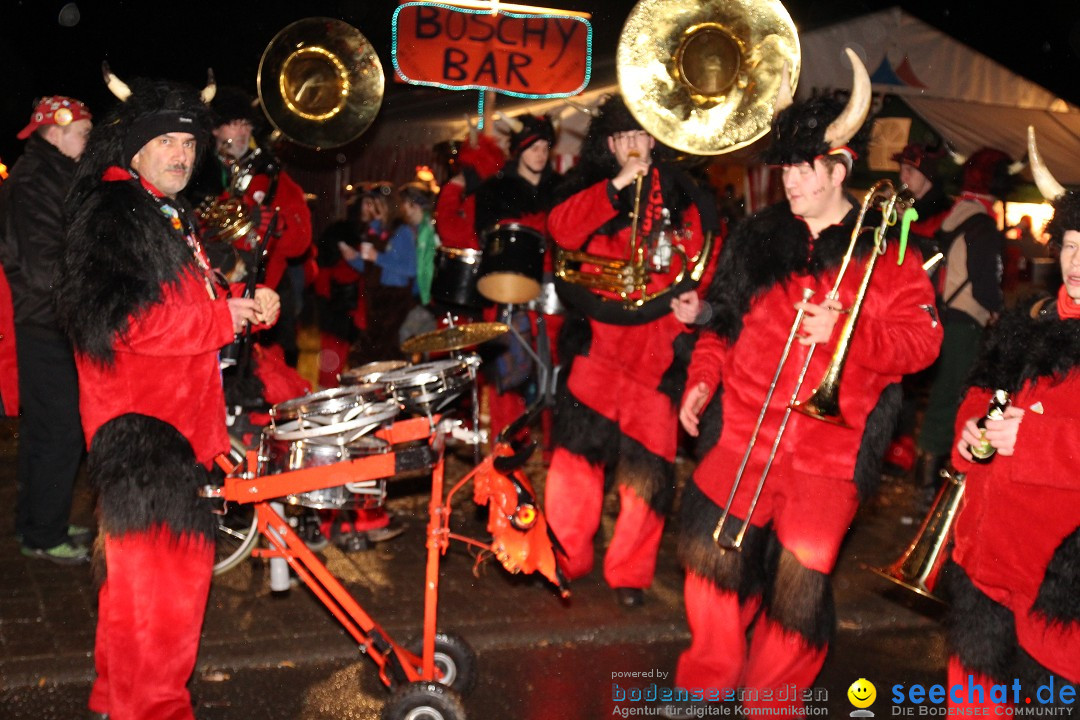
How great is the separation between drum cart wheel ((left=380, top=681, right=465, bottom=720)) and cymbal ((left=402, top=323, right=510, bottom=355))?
1204mm

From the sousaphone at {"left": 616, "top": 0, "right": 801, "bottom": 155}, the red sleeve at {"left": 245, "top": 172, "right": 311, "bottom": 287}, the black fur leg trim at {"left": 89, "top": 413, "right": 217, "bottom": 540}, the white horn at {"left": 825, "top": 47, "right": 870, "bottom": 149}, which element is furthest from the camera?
the red sleeve at {"left": 245, "top": 172, "right": 311, "bottom": 287}

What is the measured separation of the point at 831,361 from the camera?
3.73 metres

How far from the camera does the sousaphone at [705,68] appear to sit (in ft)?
16.2

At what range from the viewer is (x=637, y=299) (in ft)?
17.3

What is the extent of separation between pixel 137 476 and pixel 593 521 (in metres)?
2.58

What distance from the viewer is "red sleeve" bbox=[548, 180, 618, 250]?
5164mm

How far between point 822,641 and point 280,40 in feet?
18.1

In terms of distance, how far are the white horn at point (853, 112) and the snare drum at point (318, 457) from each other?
196cm

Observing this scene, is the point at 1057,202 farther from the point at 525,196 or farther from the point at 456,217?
the point at 456,217

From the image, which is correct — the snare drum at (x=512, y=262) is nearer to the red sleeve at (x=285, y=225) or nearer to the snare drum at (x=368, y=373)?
the red sleeve at (x=285, y=225)

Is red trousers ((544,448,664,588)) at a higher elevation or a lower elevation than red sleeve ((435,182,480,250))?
lower

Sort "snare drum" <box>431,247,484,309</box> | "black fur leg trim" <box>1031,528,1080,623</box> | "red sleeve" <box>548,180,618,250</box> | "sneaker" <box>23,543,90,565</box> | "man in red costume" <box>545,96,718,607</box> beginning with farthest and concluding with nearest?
"snare drum" <box>431,247,484,309</box> < "sneaker" <box>23,543,90,565</box> < "man in red costume" <box>545,96,718,607</box> < "red sleeve" <box>548,180,618,250</box> < "black fur leg trim" <box>1031,528,1080,623</box>

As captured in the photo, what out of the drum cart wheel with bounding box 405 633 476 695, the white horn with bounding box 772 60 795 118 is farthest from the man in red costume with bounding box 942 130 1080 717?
the drum cart wheel with bounding box 405 633 476 695

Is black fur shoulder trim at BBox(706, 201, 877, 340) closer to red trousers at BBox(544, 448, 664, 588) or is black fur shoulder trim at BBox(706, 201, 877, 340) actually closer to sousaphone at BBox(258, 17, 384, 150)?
red trousers at BBox(544, 448, 664, 588)
